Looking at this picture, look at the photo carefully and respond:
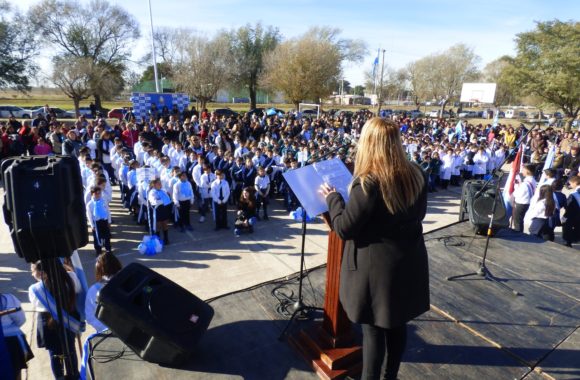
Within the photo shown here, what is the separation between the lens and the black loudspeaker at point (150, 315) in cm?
288

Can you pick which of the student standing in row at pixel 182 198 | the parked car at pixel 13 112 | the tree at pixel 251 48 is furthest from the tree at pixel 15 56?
the student standing in row at pixel 182 198

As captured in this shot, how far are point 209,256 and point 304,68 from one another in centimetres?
2803

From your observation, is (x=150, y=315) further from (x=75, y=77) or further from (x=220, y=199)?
(x=75, y=77)

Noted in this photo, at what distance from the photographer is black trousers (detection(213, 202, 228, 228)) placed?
26.2ft

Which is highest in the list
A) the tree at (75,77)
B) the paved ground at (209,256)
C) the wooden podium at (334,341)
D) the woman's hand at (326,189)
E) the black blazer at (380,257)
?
the tree at (75,77)

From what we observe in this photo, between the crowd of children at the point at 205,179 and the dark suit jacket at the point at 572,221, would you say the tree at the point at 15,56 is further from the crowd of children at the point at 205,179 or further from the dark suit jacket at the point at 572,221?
the dark suit jacket at the point at 572,221

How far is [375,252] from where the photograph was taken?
7.00ft

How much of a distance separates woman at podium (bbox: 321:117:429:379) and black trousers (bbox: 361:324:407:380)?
0.05 feet

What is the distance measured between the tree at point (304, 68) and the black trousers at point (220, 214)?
84.7 feet

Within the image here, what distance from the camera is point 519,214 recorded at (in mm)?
7316

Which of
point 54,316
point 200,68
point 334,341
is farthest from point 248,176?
point 200,68

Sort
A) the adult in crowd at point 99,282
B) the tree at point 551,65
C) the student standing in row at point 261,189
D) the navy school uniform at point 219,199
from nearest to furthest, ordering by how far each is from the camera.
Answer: the adult in crowd at point 99,282, the navy school uniform at point 219,199, the student standing in row at point 261,189, the tree at point 551,65

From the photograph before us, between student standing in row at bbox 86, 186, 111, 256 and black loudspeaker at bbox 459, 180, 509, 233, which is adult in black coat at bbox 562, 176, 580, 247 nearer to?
black loudspeaker at bbox 459, 180, 509, 233

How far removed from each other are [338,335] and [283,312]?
1055mm
